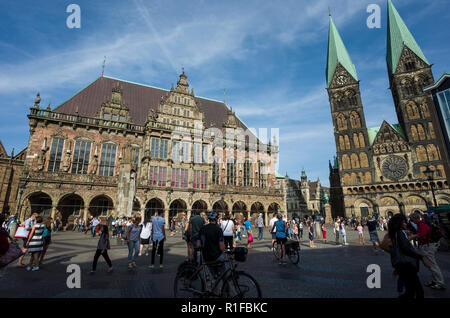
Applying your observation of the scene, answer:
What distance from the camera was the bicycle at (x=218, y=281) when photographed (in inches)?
137

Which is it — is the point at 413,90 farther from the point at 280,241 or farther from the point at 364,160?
the point at 280,241

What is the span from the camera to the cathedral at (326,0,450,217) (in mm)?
40469

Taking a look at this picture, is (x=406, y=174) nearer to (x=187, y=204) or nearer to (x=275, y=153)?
(x=275, y=153)

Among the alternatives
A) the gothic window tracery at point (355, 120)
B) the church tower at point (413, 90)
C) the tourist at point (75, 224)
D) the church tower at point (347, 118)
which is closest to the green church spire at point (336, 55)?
the church tower at point (347, 118)

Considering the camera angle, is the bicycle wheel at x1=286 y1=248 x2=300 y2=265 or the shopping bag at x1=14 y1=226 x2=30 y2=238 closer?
the shopping bag at x1=14 y1=226 x2=30 y2=238

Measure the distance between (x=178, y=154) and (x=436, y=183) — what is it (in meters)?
43.1

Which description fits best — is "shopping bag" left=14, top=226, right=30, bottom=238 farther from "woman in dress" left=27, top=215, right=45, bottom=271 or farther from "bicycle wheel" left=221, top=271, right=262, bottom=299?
"bicycle wheel" left=221, top=271, right=262, bottom=299

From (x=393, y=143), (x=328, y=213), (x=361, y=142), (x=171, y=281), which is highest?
(x=361, y=142)

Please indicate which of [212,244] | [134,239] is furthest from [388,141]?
[212,244]

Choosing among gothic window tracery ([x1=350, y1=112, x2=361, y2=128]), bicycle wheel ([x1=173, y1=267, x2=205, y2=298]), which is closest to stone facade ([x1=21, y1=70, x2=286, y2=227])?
bicycle wheel ([x1=173, y1=267, x2=205, y2=298])

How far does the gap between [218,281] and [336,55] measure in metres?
62.8

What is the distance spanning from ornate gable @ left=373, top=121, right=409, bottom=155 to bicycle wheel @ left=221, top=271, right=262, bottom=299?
50317 millimetres

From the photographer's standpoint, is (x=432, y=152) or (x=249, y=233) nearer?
(x=249, y=233)

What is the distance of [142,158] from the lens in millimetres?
27484
